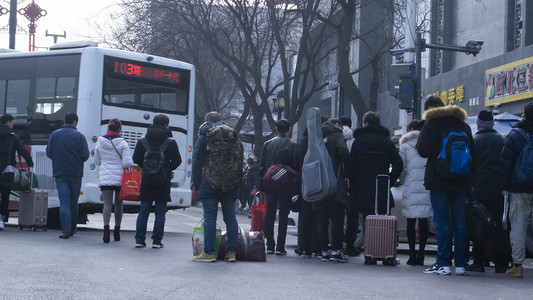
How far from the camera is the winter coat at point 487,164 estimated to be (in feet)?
32.8

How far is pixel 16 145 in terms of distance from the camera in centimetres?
1422

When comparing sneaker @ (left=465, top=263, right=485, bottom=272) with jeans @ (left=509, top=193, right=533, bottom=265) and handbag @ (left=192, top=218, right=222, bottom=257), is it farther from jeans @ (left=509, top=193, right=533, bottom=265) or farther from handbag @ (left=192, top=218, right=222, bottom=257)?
handbag @ (left=192, top=218, right=222, bottom=257)

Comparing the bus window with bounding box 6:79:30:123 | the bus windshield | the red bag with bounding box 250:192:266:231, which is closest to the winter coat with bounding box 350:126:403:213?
the red bag with bounding box 250:192:266:231

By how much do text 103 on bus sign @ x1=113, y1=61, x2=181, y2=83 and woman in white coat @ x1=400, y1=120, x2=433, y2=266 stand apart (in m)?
7.13

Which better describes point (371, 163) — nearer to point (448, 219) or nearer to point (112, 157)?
point (448, 219)

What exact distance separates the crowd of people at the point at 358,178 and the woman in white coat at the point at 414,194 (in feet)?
0.04

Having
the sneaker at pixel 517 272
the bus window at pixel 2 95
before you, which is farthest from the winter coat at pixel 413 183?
the bus window at pixel 2 95

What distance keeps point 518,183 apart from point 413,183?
1364 mm

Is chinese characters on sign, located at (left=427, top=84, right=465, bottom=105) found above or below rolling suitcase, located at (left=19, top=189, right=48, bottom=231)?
above

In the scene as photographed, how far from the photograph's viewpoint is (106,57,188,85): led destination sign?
53.2 feet

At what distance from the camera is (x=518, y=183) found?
370 inches

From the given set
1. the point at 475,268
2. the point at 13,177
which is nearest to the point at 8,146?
the point at 13,177

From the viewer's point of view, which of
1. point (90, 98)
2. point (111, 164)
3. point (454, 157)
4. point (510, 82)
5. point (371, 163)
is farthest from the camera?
point (510, 82)

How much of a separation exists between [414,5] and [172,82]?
7.69m
